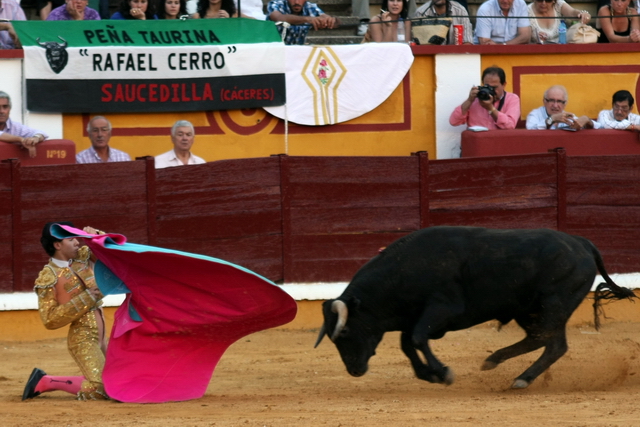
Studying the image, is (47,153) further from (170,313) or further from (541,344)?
(541,344)

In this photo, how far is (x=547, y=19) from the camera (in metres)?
9.37

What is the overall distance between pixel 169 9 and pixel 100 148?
1.37m

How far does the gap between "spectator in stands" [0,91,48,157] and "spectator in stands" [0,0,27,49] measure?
0.64m

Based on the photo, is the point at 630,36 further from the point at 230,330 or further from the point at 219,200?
the point at 230,330

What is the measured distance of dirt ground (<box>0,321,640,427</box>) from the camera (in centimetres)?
492

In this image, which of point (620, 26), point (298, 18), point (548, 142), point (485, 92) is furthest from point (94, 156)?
point (620, 26)

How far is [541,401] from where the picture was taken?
5352mm

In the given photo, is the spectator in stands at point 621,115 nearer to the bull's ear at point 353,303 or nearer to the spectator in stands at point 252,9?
the spectator in stands at point 252,9

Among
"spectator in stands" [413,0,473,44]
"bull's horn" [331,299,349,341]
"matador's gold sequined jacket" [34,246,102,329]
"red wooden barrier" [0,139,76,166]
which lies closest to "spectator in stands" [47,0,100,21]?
"red wooden barrier" [0,139,76,166]

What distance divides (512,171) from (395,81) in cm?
133

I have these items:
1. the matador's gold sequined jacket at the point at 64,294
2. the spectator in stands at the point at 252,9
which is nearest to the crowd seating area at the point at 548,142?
the spectator in stands at the point at 252,9

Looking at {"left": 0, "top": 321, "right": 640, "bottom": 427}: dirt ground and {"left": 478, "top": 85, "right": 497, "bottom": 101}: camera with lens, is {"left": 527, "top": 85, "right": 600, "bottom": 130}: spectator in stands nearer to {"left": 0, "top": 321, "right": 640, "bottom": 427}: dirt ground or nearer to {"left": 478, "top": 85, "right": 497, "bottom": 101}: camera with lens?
{"left": 478, "top": 85, "right": 497, "bottom": 101}: camera with lens

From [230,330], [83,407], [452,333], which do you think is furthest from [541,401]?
[452,333]

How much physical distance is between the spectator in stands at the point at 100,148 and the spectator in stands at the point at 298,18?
1.76 meters
